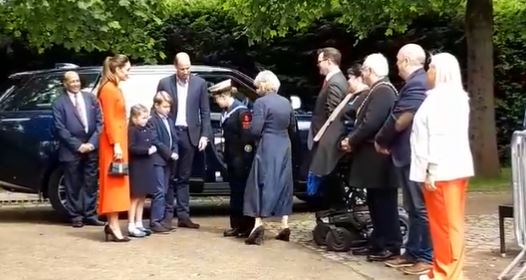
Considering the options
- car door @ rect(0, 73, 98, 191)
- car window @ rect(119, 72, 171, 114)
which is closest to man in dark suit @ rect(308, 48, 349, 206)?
car window @ rect(119, 72, 171, 114)

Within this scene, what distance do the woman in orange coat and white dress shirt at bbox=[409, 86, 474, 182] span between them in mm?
3811

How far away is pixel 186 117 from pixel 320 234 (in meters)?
2.45

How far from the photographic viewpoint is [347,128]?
10148 millimetres

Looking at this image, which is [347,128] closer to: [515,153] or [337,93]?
[337,93]

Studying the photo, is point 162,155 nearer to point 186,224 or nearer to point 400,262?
point 186,224

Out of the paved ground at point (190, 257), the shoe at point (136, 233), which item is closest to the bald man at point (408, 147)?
the paved ground at point (190, 257)

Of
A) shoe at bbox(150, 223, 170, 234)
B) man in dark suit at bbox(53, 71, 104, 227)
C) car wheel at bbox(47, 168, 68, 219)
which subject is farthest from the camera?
car wheel at bbox(47, 168, 68, 219)

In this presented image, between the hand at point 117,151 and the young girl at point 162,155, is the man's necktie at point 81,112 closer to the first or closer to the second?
the young girl at point 162,155

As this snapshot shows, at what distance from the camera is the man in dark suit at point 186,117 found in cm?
1203

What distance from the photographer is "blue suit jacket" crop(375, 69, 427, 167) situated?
9.06m

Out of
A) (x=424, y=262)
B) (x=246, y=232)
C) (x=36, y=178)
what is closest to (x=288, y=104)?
(x=246, y=232)

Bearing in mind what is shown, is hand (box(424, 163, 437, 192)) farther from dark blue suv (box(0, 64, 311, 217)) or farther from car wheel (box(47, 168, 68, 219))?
car wheel (box(47, 168, 68, 219))

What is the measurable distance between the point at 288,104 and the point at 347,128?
1.05 m

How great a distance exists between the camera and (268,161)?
425 inches
